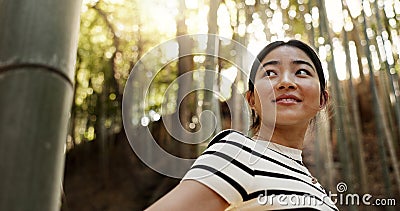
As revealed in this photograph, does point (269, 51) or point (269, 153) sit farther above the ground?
point (269, 51)

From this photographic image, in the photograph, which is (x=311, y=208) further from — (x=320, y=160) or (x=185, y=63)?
(x=185, y=63)

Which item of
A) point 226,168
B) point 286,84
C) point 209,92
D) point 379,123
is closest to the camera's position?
point 226,168

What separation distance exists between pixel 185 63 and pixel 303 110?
2.17m

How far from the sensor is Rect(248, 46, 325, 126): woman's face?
16.8 inches

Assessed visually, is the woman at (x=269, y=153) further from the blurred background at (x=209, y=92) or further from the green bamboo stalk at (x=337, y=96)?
the green bamboo stalk at (x=337, y=96)

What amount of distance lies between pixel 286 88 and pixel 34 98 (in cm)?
27

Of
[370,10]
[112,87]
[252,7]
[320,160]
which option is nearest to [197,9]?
[252,7]

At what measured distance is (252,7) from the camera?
201 centimetres

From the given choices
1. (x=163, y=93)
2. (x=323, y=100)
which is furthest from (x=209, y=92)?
(x=323, y=100)

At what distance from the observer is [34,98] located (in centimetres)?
22

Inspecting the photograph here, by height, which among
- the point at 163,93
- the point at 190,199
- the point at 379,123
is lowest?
the point at 190,199

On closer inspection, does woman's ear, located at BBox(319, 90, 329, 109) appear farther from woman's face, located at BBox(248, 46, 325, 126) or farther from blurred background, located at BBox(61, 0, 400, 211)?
blurred background, located at BBox(61, 0, 400, 211)

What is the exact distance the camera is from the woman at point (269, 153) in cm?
32

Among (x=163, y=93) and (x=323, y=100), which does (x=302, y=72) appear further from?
(x=163, y=93)
